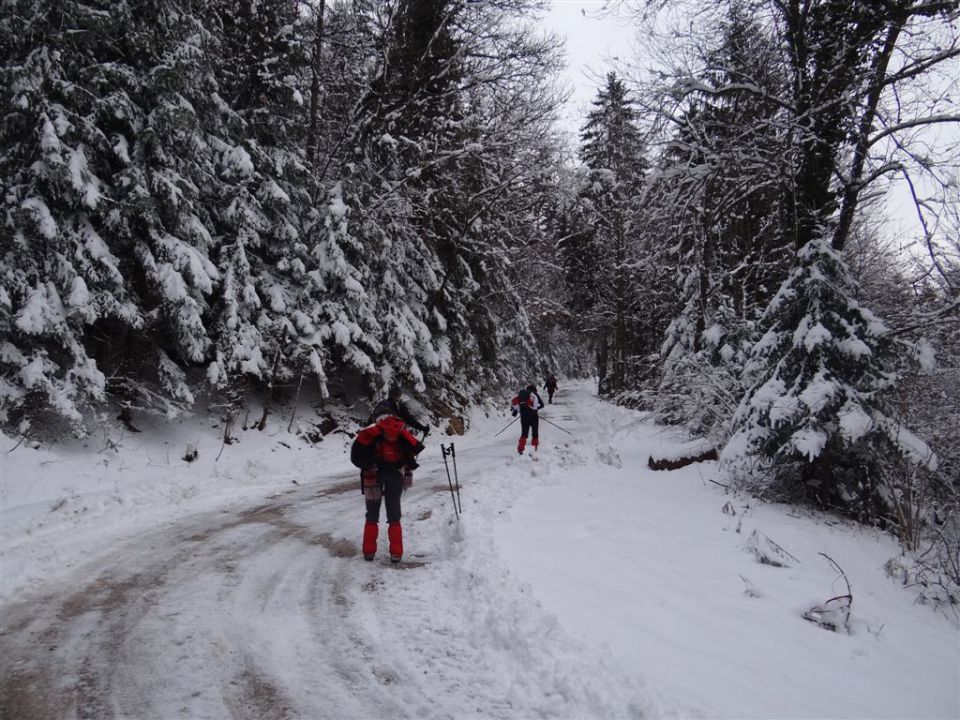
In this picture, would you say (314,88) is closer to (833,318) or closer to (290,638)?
(833,318)

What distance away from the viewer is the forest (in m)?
8.14

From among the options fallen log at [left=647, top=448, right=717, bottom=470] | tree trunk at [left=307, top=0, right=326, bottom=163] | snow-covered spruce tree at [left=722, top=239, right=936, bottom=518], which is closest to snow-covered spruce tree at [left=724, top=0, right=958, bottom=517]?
snow-covered spruce tree at [left=722, top=239, right=936, bottom=518]

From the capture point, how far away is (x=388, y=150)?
667 inches

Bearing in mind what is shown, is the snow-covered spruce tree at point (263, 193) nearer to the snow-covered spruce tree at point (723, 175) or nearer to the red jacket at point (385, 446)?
the red jacket at point (385, 446)

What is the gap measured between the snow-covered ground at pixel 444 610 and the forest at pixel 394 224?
5.63 ft

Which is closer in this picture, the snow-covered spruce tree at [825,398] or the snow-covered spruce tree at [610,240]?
the snow-covered spruce tree at [825,398]

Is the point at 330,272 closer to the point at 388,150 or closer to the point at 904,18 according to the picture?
the point at 388,150

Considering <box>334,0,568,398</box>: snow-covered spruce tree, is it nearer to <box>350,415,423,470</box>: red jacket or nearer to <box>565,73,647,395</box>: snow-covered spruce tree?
<box>565,73,647,395</box>: snow-covered spruce tree

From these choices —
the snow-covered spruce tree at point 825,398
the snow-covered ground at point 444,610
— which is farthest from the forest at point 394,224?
the snow-covered ground at point 444,610

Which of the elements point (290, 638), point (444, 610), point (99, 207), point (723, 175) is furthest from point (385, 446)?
point (723, 175)

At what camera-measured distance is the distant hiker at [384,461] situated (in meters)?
6.33

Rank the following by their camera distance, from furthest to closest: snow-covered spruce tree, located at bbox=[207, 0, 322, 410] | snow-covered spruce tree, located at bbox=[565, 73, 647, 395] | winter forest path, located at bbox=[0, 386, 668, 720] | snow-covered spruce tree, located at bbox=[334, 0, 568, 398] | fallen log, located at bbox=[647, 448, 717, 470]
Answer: snow-covered spruce tree, located at bbox=[565, 73, 647, 395] < snow-covered spruce tree, located at bbox=[334, 0, 568, 398] < snow-covered spruce tree, located at bbox=[207, 0, 322, 410] < fallen log, located at bbox=[647, 448, 717, 470] < winter forest path, located at bbox=[0, 386, 668, 720]

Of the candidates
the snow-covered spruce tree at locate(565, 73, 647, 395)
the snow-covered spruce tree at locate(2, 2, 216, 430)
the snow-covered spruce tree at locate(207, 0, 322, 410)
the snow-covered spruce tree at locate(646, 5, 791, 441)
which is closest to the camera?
the snow-covered spruce tree at locate(2, 2, 216, 430)

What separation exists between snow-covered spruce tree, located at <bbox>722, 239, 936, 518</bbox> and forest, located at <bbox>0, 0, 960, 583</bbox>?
40 mm
